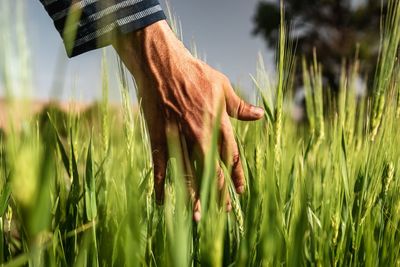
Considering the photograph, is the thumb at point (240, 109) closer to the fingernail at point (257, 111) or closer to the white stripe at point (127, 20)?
the fingernail at point (257, 111)

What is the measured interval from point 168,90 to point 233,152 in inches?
4.8

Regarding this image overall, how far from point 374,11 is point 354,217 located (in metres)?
10.7

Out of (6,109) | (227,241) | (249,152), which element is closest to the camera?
(6,109)

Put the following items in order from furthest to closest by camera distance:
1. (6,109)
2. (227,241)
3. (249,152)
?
(249,152) < (227,241) < (6,109)

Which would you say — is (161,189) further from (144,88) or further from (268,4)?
(268,4)

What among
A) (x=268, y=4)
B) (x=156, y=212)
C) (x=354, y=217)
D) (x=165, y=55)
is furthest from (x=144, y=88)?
(x=268, y=4)

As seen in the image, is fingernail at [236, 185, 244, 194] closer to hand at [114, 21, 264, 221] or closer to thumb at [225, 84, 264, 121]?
hand at [114, 21, 264, 221]

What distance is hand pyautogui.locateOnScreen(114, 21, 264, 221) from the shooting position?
0.79 meters

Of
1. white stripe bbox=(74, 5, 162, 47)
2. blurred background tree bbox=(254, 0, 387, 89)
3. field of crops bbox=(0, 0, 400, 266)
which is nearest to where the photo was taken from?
field of crops bbox=(0, 0, 400, 266)

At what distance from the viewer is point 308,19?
10.9 meters

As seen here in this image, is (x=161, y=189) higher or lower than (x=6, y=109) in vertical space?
lower

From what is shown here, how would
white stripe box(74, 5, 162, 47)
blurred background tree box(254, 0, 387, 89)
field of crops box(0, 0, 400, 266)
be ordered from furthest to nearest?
blurred background tree box(254, 0, 387, 89), white stripe box(74, 5, 162, 47), field of crops box(0, 0, 400, 266)

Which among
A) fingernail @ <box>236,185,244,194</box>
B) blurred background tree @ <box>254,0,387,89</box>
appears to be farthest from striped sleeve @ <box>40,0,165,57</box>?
blurred background tree @ <box>254,0,387,89</box>

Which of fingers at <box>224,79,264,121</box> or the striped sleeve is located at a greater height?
the striped sleeve
